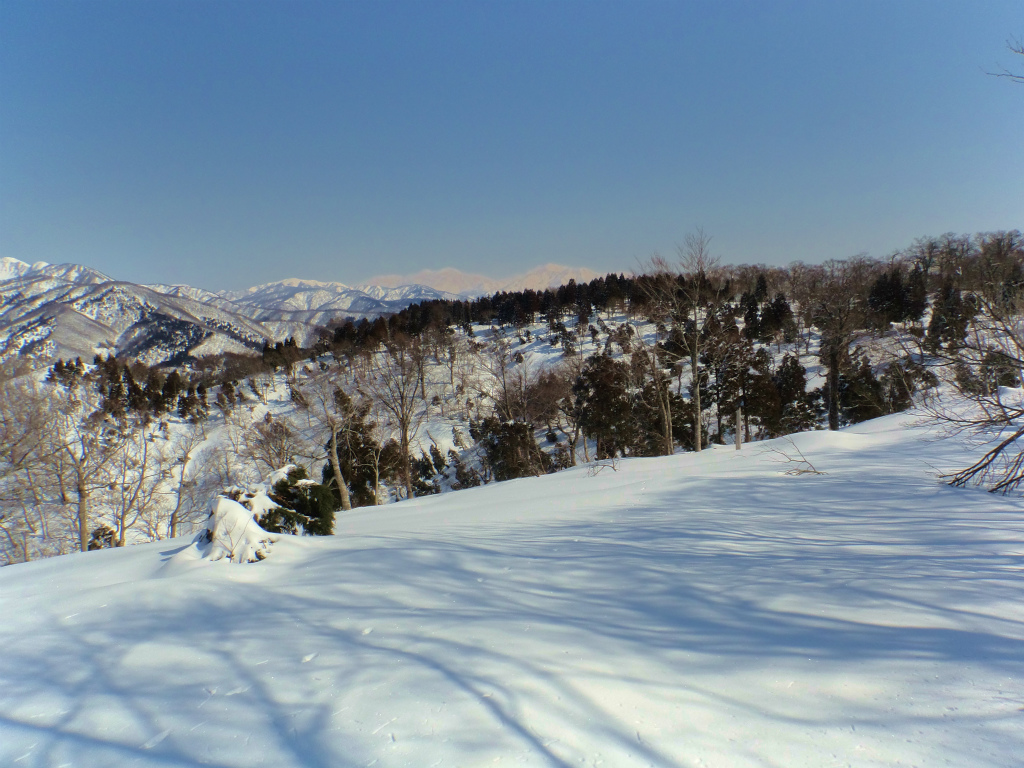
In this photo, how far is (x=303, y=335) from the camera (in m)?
181

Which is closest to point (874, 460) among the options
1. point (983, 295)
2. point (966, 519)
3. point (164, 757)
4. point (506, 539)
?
point (983, 295)

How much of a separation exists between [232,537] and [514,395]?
2698 centimetres

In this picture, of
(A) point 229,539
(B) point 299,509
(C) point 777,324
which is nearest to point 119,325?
(C) point 777,324

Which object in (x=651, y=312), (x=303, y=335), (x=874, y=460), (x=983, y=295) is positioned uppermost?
(x=303, y=335)

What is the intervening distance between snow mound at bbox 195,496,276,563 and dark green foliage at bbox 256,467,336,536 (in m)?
1.62

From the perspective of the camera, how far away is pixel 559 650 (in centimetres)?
310

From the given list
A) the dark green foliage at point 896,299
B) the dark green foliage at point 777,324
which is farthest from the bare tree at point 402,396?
the dark green foliage at point 896,299

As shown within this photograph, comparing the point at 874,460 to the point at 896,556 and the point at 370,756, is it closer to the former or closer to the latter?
the point at 896,556

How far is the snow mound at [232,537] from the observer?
6.00m

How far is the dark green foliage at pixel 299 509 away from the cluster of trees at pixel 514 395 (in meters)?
0.05

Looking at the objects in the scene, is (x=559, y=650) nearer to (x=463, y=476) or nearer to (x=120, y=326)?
(x=463, y=476)

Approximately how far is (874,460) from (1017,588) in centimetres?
706

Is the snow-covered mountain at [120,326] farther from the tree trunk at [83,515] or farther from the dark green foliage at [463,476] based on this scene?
the tree trunk at [83,515]

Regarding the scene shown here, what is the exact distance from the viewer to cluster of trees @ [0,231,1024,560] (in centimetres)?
1347
